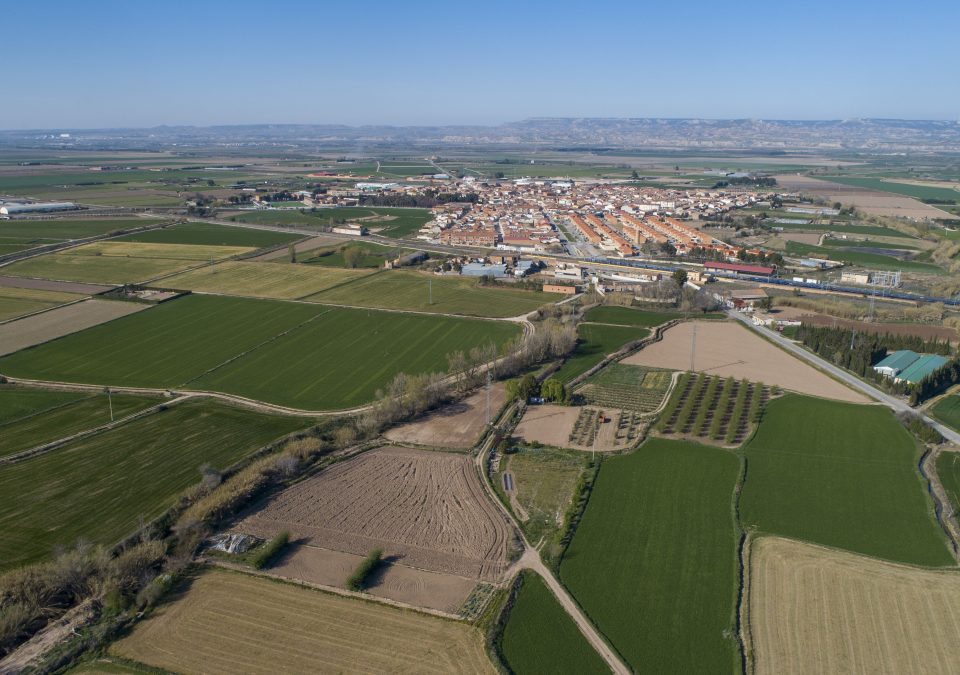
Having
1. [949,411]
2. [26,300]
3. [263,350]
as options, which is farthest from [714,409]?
[26,300]

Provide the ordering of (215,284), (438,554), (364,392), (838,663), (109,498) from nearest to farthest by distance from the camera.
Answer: (838,663) < (438,554) < (109,498) < (364,392) < (215,284)

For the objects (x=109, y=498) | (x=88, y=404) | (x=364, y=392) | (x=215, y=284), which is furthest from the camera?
(x=215, y=284)

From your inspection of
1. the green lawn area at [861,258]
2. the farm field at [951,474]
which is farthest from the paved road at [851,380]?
the green lawn area at [861,258]

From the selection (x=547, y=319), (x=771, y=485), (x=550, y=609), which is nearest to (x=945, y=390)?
(x=771, y=485)

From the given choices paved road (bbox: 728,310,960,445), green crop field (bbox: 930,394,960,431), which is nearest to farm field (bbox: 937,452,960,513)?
paved road (bbox: 728,310,960,445)

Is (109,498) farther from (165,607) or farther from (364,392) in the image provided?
(364,392)

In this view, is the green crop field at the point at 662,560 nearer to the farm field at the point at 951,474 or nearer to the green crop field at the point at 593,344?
the farm field at the point at 951,474
